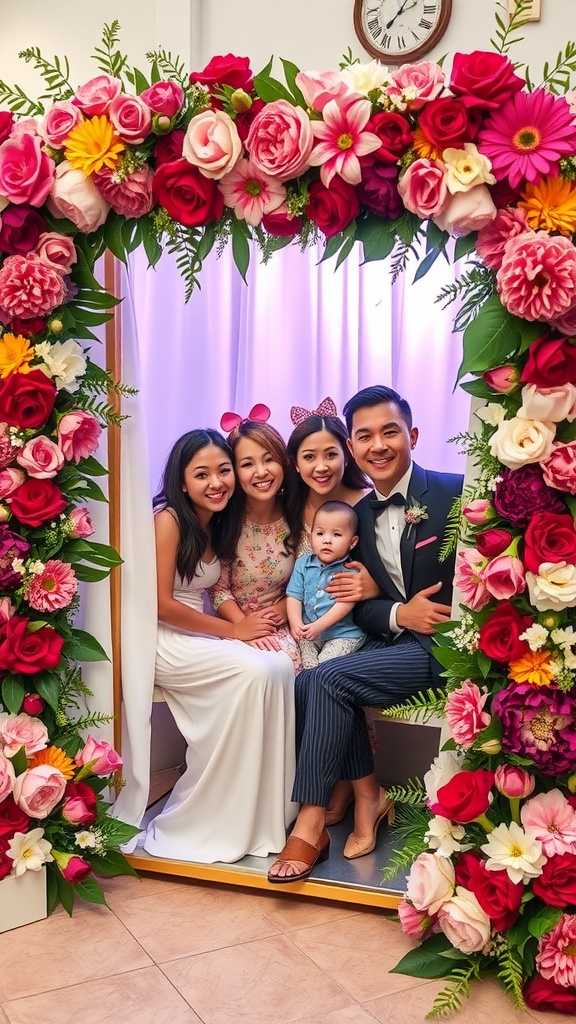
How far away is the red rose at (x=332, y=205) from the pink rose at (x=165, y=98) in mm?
376

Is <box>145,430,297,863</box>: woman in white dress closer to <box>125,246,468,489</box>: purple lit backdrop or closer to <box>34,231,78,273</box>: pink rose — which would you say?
<box>125,246,468,489</box>: purple lit backdrop

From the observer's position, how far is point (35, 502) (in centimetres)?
240

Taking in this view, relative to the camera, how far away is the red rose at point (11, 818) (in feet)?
7.79

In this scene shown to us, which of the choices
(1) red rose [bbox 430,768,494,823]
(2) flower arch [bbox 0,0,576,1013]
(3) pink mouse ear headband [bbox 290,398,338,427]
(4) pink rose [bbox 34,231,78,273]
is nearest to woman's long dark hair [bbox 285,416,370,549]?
(3) pink mouse ear headband [bbox 290,398,338,427]

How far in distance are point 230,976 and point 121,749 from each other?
2.53ft

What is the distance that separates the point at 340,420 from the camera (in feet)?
10.2

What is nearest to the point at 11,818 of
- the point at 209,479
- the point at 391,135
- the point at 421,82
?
the point at 209,479

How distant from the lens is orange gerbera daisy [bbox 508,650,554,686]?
2076 millimetres

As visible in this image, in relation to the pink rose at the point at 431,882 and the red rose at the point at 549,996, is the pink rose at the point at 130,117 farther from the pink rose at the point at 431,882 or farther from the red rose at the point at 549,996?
the red rose at the point at 549,996

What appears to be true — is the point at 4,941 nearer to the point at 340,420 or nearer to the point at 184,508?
the point at 184,508

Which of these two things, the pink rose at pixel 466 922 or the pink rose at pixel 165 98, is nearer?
the pink rose at pixel 466 922

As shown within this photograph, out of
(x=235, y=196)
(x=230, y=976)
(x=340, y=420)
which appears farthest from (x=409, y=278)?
(x=230, y=976)

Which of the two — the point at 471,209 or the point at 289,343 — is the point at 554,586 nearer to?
the point at 471,209

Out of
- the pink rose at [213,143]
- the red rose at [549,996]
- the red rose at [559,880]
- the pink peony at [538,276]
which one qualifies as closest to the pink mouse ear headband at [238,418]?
the pink rose at [213,143]
